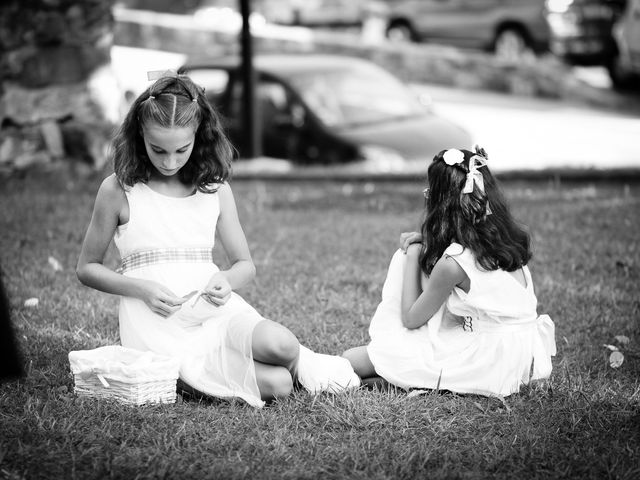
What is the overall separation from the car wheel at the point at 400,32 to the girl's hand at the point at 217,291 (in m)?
15.9

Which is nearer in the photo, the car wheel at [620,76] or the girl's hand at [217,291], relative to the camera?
the girl's hand at [217,291]

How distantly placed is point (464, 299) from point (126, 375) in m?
1.21

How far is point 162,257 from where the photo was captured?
3369mm

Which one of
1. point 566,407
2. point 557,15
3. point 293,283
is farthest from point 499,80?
point 566,407

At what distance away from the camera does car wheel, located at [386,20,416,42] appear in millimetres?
18500

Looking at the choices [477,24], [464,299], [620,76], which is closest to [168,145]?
[464,299]

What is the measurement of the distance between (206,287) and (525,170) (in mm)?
5673

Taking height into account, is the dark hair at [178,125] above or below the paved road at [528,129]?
above

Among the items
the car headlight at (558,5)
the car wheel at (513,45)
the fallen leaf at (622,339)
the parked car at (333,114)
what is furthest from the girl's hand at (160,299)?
the car wheel at (513,45)

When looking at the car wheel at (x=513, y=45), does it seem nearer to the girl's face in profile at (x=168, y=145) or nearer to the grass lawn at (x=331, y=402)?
the grass lawn at (x=331, y=402)

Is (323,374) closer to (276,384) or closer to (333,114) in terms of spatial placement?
(276,384)

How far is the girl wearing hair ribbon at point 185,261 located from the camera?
319cm

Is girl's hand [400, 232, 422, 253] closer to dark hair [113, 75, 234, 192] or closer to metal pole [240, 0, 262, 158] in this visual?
dark hair [113, 75, 234, 192]

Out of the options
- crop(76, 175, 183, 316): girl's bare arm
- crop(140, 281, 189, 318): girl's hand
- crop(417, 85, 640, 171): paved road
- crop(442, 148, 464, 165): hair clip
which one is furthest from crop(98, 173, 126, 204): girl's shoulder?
crop(417, 85, 640, 171): paved road
